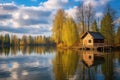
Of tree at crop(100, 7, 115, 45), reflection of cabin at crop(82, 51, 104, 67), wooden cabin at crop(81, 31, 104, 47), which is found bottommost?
reflection of cabin at crop(82, 51, 104, 67)

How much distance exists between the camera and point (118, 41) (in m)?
94.5

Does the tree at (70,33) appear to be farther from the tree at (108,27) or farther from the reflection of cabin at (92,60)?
the reflection of cabin at (92,60)

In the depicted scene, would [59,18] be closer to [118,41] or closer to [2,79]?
[118,41]

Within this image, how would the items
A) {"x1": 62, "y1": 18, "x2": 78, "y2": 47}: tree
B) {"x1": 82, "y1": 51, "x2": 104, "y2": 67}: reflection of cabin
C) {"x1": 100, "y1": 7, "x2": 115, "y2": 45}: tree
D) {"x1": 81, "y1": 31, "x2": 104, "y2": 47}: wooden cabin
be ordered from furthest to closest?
{"x1": 62, "y1": 18, "x2": 78, "y2": 47}: tree < {"x1": 100, "y1": 7, "x2": 115, "y2": 45}: tree < {"x1": 81, "y1": 31, "x2": 104, "y2": 47}: wooden cabin < {"x1": 82, "y1": 51, "x2": 104, "y2": 67}: reflection of cabin

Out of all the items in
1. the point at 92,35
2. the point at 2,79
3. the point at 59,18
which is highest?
the point at 59,18

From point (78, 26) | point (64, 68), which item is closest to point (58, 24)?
point (78, 26)

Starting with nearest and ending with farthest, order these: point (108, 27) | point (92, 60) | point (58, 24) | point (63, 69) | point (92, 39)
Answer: point (63, 69) < point (92, 60) < point (92, 39) < point (108, 27) < point (58, 24)

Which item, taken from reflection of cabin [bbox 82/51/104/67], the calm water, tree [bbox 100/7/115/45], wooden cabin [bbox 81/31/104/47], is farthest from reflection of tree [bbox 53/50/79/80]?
tree [bbox 100/7/115/45]

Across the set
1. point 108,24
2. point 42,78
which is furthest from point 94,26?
point 42,78

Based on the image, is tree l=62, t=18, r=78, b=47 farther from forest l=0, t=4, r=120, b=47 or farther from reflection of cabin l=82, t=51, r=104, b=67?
reflection of cabin l=82, t=51, r=104, b=67

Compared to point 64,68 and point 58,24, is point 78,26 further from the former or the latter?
point 64,68

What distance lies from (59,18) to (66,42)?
43.8 ft

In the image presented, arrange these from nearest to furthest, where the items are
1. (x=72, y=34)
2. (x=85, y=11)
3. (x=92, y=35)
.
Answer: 1. (x=92, y=35)
2. (x=72, y=34)
3. (x=85, y=11)

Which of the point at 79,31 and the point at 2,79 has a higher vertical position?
the point at 79,31
